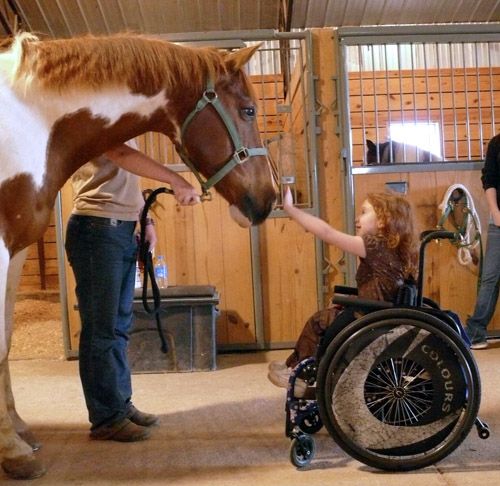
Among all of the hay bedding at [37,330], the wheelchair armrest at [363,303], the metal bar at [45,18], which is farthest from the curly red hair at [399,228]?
the metal bar at [45,18]

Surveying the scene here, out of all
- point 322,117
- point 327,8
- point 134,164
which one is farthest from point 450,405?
point 327,8

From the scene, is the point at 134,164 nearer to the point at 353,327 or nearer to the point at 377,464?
the point at 353,327

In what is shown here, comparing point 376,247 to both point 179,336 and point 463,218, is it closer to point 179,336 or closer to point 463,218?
point 179,336

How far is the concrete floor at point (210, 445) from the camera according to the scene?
148 centimetres

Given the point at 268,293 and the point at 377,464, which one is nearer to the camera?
the point at 377,464

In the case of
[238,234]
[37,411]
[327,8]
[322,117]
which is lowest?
[37,411]

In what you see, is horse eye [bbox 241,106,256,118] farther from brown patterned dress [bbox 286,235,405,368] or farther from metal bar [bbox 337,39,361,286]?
metal bar [bbox 337,39,361,286]

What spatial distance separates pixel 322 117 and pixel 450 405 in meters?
2.05

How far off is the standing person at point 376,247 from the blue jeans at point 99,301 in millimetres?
626

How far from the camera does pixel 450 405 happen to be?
57.1 inches

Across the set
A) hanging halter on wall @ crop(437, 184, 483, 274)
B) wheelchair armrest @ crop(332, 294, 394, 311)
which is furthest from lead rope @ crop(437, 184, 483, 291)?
wheelchair armrest @ crop(332, 294, 394, 311)

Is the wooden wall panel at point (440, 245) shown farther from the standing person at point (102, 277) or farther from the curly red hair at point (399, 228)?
the standing person at point (102, 277)

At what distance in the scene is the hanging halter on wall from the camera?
10.2 feet

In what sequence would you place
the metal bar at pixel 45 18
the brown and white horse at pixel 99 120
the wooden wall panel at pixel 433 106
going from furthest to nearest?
the wooden wall panel at pixel 433 106 → the metal bar at pixel 45 18 → the brown and white horse at pixel 99 120
